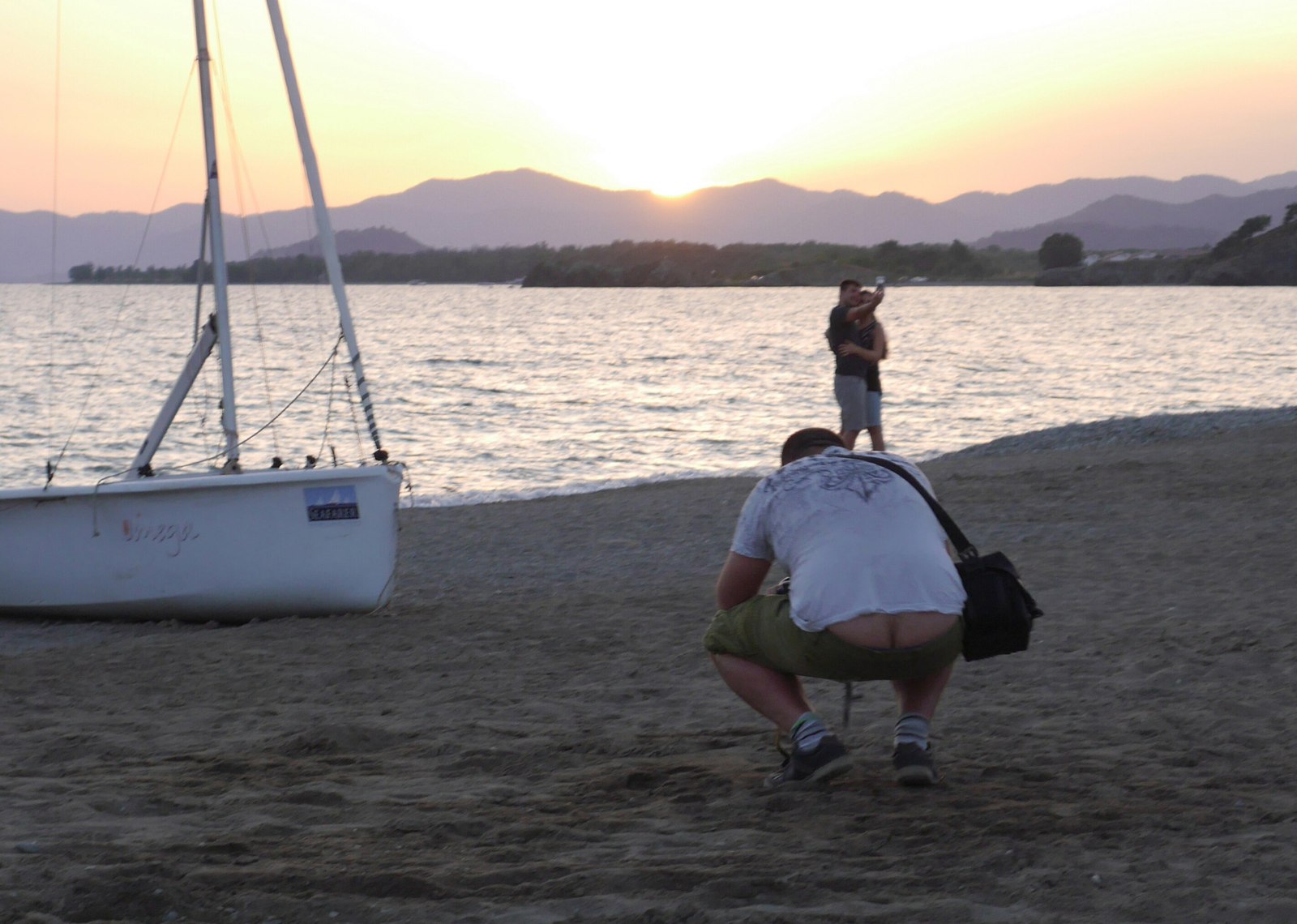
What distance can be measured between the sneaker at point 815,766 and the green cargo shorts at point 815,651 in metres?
0.24

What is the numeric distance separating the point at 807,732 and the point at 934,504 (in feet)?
2.62

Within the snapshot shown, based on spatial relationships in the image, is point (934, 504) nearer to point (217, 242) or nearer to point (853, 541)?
point (853, 541)

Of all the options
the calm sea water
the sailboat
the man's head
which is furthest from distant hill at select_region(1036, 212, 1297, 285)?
the man's head

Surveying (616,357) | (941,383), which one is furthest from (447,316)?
(941,383)

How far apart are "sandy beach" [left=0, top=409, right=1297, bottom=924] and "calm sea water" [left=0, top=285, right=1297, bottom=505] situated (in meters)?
2.26

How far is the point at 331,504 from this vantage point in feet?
27.6

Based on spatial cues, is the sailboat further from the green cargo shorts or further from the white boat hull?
the green cargo shorts

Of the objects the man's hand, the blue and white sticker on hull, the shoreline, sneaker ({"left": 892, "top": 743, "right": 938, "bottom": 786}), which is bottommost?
the shoreline

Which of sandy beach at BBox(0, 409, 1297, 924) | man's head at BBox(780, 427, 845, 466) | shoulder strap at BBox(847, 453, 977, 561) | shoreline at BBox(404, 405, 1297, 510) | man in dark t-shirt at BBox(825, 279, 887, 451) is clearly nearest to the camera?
sandy beach at BBox(0, 409, 1297, 924)

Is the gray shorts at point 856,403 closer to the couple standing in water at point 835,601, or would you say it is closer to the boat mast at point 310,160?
the boat mast at point 310,160

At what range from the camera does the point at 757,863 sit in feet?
11.3

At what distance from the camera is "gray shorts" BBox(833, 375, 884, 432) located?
11.1 meters

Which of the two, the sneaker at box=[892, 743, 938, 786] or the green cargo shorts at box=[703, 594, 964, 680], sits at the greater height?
the green cargo shorts at box=[703, 594, 964, 680]

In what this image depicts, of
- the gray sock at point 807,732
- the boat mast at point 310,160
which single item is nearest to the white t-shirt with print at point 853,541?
the gray sock at point 807,732
